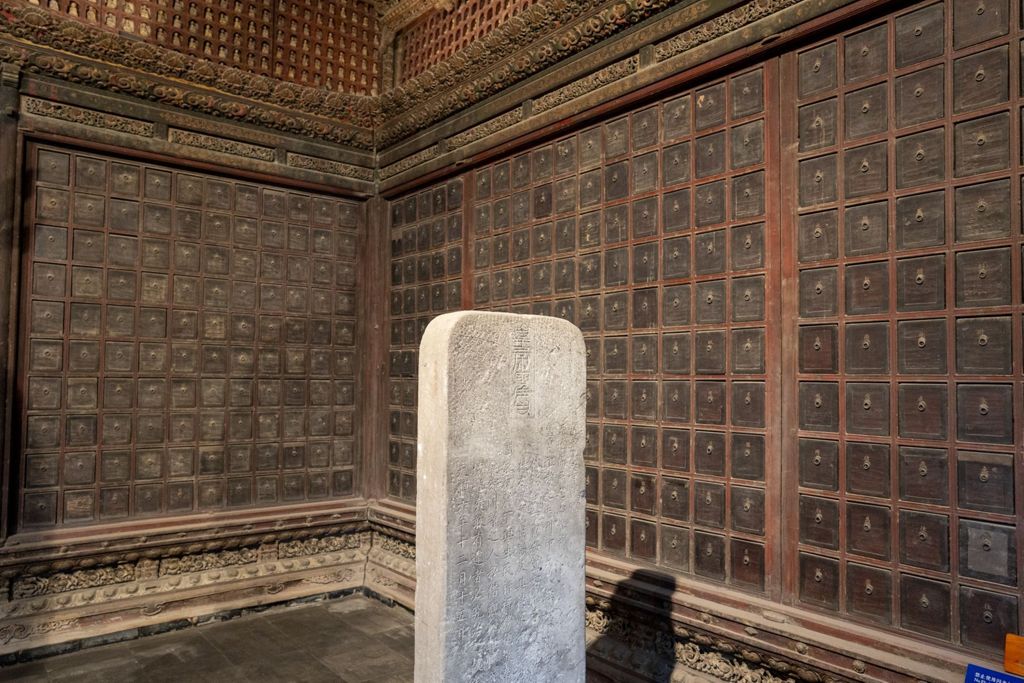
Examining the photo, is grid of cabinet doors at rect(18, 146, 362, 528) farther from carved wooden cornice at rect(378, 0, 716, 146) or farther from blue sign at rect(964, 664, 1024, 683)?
blue sign at rect(964, 664, 1024, 683)

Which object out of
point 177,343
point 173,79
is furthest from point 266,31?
point 177,343

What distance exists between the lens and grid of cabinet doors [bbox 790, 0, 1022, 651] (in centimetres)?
318

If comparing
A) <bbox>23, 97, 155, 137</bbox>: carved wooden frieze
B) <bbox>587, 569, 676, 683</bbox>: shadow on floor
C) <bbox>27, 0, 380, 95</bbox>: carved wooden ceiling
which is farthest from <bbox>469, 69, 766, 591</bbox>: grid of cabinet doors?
<bbox>23, 97, 155, 137</bbox>: carved wooden frieze

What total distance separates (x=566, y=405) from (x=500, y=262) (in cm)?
289

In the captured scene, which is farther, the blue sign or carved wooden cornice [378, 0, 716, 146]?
carved wooden cornice [378, 0, 716, 146]

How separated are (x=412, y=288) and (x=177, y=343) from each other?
2353 mm

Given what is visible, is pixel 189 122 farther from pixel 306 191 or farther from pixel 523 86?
pixel 523 86

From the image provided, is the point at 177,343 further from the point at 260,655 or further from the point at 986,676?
the point at 986,676

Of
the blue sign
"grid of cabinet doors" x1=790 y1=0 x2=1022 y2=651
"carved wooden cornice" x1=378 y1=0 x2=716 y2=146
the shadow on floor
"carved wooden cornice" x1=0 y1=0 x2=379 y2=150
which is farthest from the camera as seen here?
"carved wooden cornice" x1=0 y1=0 x2=379 y2=150

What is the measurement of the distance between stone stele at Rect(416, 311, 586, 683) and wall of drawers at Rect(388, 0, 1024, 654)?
1.32 m

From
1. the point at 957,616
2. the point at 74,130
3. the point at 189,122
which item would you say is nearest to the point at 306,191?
the point at 189,122

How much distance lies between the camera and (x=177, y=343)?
6.49m

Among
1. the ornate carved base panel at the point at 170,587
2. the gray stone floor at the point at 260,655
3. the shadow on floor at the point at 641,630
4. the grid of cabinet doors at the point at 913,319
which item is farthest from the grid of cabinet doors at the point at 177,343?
the grid of cabinet doors at the point at 913,319

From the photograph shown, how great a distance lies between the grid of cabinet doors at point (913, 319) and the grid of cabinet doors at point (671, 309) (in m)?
0.34
